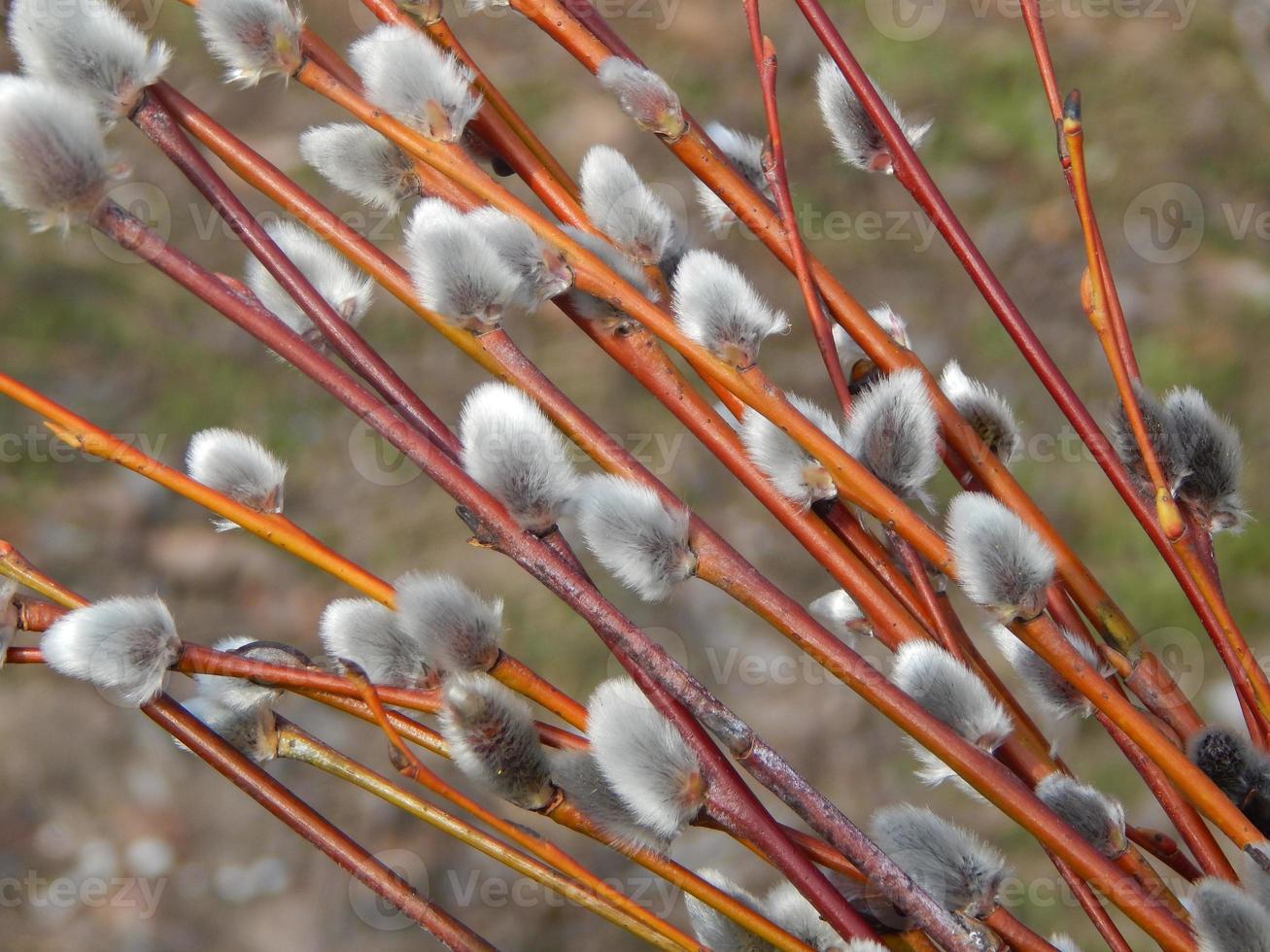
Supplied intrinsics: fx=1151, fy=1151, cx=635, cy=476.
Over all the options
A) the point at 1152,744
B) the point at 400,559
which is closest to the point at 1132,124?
the point at 400,559

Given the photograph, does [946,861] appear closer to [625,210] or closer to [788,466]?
[788,466]

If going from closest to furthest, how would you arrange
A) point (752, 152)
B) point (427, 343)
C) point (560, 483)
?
point (560, 483) < point (752, 152) < point (427, 343)

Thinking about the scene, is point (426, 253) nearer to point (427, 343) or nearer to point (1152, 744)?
point (1152, 744)

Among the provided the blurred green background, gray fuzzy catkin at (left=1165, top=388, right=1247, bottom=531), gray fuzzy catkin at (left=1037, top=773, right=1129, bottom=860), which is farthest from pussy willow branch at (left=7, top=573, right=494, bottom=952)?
the blurred green background

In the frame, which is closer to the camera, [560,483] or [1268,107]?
[560,483]

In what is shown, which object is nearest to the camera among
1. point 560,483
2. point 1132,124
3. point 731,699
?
point 560,483

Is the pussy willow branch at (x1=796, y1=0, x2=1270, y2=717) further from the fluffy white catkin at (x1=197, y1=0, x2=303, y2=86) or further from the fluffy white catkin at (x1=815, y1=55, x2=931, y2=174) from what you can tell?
the fluffy white catkin at (x1=197, y1=0, x2=303, y2=86)
